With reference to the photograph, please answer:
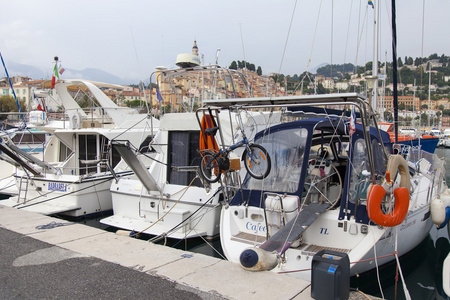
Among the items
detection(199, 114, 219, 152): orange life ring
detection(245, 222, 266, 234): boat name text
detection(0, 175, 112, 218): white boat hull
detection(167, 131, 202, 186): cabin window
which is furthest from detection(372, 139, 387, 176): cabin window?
detection(0, 175, 112, 218): white boat hull

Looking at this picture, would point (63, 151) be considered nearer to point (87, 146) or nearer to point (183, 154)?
point (87, 146)

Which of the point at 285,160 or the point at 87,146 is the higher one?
the point at 285,160

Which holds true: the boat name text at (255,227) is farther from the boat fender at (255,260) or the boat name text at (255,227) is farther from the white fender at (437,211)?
the white fender at (437,211)

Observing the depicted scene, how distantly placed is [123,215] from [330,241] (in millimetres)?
5480

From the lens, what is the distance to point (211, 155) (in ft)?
21.1

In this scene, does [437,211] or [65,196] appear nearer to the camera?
[437,211]

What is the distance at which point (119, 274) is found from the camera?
425cm

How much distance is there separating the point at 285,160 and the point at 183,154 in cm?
361

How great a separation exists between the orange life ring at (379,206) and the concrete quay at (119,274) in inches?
47.8

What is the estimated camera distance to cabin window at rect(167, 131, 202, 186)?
908 cm

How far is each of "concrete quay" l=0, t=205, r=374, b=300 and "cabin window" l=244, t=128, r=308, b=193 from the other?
1954 mm

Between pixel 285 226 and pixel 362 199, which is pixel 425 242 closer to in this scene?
pixel 362 199

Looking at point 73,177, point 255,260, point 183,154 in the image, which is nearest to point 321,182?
point 255,260

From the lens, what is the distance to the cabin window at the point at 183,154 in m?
9.08
